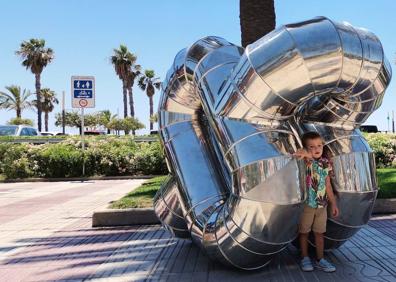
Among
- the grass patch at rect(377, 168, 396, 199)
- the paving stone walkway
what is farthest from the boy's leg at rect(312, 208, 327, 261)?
the grass patch at rect(377, 168, 396, 199)

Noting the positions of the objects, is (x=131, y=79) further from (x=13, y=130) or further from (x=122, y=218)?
(x=122, y=218)

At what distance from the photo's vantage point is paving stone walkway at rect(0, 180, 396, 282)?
14.6 ft

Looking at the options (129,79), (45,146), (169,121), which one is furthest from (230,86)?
(129,79)

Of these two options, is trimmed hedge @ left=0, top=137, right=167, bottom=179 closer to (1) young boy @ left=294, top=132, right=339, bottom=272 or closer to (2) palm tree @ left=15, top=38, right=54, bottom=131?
(1) young boy @ left=294, top=132, right=339, bottom=272

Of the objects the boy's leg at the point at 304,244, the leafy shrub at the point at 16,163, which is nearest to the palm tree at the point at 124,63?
the leafy shrub at the point at 16,163

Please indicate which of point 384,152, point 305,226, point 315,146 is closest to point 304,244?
point 305,226

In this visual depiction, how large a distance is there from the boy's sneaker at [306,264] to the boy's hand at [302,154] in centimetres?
104

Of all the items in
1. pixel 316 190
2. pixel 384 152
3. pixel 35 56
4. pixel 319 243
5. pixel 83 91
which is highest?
pixel 35 56

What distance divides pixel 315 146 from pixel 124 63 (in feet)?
186

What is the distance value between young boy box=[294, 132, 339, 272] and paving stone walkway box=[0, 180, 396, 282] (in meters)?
0.43

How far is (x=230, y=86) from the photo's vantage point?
3.92m

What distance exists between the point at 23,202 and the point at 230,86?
8271 millimetres

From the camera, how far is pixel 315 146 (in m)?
4.07

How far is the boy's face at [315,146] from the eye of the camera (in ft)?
13.3
